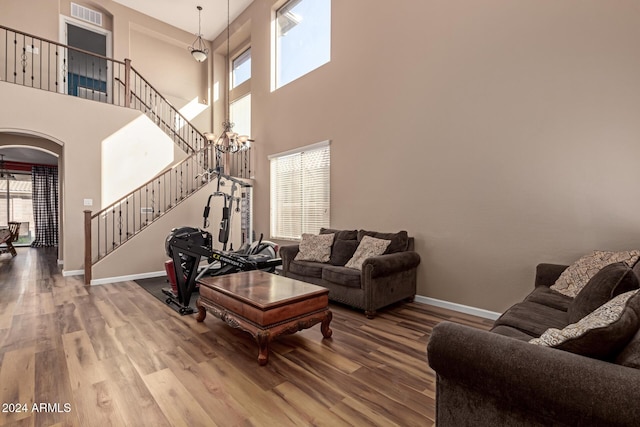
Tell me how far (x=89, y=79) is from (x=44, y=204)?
5163 millimetres

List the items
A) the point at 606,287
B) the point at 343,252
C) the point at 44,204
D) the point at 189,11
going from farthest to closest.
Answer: the point at 44,204, the point at 189,11, the point at 343,252, the point at 606,287

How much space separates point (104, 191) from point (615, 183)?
7964 mm

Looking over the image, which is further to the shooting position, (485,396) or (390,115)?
(390,115)

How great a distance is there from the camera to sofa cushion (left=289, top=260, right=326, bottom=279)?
4204 mm

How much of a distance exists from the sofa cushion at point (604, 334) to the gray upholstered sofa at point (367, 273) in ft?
7.69

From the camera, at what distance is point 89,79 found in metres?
7.78

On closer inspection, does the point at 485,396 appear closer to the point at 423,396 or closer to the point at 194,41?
the point at 423,396

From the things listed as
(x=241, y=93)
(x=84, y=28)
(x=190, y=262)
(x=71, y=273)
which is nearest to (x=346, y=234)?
(x=190, y=262)

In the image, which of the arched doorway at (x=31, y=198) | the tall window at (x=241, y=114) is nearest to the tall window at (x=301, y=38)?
the tall window at (x=241, y=114)

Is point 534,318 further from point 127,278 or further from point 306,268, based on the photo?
point 127,278

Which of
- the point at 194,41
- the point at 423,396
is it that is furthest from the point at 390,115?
the point at 194,41

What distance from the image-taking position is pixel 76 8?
7.13 m

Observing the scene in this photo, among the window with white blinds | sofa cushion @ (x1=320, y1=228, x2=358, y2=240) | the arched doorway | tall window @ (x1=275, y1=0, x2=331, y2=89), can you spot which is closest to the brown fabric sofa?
sofa cushion @ (x1=320, y1=228, x2=358, y2=240)

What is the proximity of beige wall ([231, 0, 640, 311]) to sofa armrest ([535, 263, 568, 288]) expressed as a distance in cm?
26
